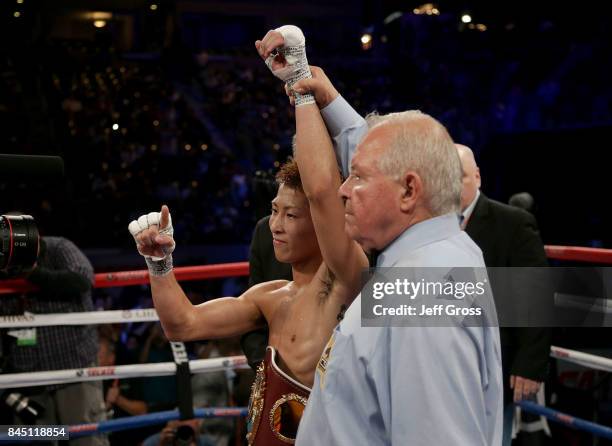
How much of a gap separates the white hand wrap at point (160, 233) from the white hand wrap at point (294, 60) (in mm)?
338

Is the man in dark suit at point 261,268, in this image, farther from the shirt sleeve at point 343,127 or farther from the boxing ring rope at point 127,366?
the shirt sleeve at point 343,127

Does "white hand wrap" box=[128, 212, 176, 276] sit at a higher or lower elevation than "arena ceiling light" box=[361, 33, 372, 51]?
lower

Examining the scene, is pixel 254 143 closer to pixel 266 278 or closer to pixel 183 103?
pixel 183 103

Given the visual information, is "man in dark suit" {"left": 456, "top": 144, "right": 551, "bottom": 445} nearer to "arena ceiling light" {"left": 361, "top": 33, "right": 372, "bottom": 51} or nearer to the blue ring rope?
the blue ring rope

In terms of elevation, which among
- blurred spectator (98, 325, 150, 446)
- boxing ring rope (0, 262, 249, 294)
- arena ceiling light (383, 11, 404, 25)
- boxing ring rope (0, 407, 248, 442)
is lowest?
blurred spectator (98, 325, 150, 446)

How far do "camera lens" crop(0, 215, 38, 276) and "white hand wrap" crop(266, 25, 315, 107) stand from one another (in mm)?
633

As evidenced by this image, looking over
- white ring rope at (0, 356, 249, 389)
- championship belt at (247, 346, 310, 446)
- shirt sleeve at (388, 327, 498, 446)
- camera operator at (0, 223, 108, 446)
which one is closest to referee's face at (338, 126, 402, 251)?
shirt sleeve at (388, 327, 498, 446)

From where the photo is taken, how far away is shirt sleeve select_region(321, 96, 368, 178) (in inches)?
48.9

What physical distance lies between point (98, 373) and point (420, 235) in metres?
1.72

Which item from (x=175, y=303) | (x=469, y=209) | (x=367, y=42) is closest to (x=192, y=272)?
(x=469, y=209)

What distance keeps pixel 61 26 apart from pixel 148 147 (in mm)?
3119

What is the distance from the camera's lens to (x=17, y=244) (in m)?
1.49

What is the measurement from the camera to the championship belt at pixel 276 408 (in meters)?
1.34

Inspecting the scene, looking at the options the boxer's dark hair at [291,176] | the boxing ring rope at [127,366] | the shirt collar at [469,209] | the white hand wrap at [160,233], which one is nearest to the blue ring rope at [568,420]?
the boxing ring rope at [127,366]
